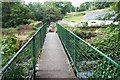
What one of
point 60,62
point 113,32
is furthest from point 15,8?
point 113,32

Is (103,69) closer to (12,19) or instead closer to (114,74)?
(114,74)

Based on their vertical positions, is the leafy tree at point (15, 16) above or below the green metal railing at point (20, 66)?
above

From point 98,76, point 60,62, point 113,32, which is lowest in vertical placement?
point 60,62

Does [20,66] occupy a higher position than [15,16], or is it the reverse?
[15,16]

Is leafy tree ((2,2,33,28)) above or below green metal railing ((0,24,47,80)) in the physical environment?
above

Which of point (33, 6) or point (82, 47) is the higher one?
point (33, 6)

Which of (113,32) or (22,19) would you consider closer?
(113,32)

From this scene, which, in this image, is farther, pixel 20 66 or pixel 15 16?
pixel 15 16

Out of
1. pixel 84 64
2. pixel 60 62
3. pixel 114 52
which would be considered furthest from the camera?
pixel 60 62

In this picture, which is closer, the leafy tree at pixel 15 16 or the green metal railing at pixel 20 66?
the green metal railing at pixel 20 66

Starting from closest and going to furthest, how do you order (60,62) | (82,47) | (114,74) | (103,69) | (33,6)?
(114,74) → (103,69) → (82,47) → (60,62) → (33,6)

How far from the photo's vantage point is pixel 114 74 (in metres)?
→ 3.09

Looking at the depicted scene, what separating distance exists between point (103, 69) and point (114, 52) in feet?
11.3

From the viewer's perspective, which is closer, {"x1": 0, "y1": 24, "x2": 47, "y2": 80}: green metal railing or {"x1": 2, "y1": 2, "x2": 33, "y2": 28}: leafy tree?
{"x1": 0, "y1": 24, "x2": 47, "y2": 80}: green metal railing
